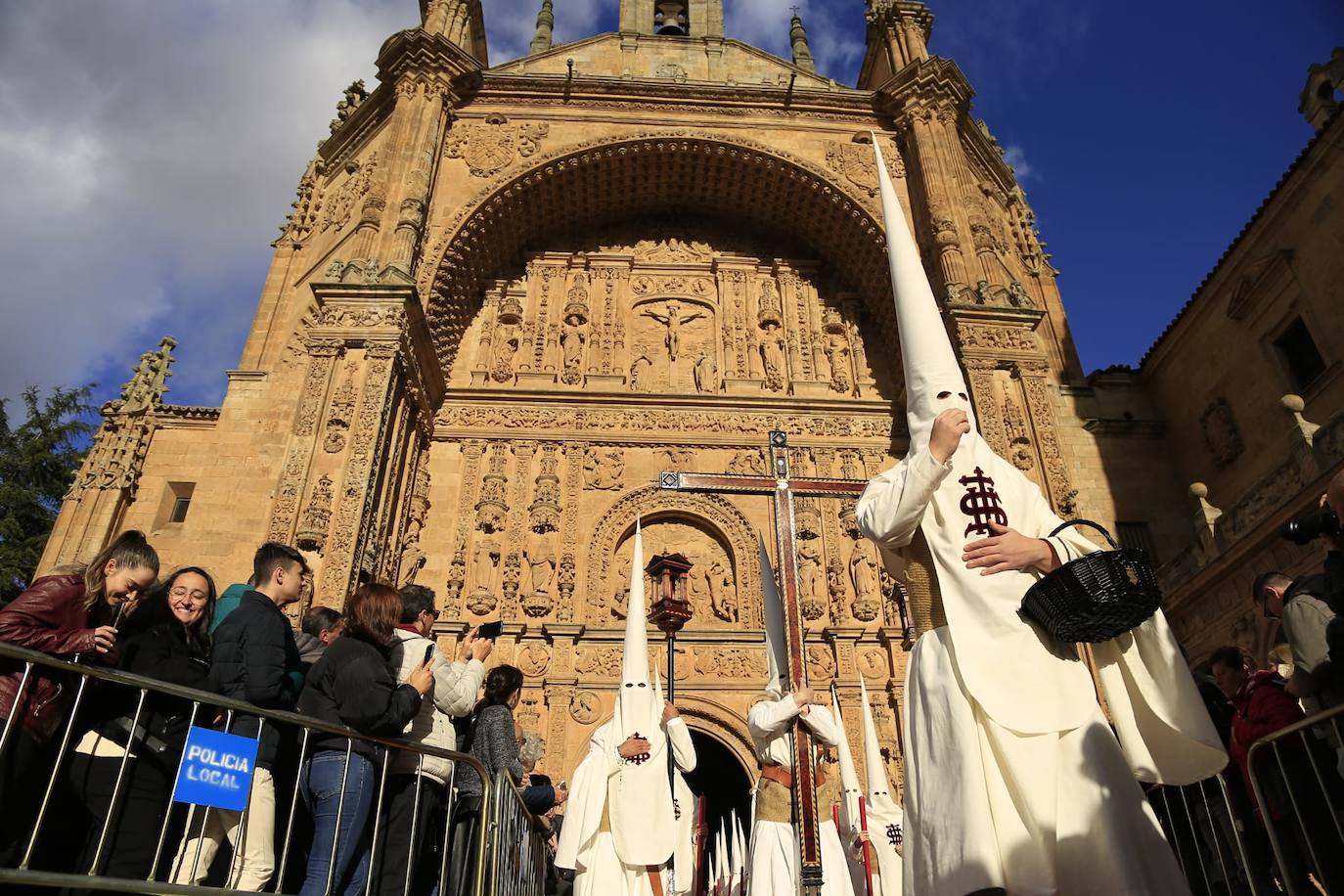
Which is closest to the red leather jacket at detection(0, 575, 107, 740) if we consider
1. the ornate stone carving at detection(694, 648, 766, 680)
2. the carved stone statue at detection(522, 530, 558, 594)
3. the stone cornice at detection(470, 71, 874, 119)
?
the carved stone statue at detection(522, 530, 558, 594)

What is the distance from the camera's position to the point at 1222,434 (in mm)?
11633

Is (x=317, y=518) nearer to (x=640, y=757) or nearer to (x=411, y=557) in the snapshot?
(x=411, y=557)

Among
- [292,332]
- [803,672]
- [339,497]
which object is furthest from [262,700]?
[292,332]

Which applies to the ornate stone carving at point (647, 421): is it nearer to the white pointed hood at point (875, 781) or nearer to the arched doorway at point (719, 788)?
the white pointed hood at point (875, 781)

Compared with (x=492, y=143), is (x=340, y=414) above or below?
below

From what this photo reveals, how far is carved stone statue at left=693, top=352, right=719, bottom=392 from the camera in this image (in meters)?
14.2

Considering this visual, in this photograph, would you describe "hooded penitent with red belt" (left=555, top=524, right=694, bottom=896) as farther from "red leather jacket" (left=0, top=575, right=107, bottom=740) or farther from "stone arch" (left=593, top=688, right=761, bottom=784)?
"stone arch" (left=593, top=688, right=761, bottom=784)

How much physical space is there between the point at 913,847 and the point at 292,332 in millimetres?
12743

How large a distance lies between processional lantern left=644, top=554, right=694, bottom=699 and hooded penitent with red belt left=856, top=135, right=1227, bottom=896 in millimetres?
5510

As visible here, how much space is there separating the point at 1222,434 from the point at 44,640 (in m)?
13.3

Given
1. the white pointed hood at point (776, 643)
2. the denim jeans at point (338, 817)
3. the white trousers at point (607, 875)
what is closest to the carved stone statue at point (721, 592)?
the white pointed hood at point (776, 643)

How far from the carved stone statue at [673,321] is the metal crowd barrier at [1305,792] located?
38.1 feet

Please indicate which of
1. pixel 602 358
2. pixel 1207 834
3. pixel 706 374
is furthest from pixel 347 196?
pixel 1207 834

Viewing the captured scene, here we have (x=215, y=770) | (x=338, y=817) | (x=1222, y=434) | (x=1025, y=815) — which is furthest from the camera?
(x=1222, y=434)
